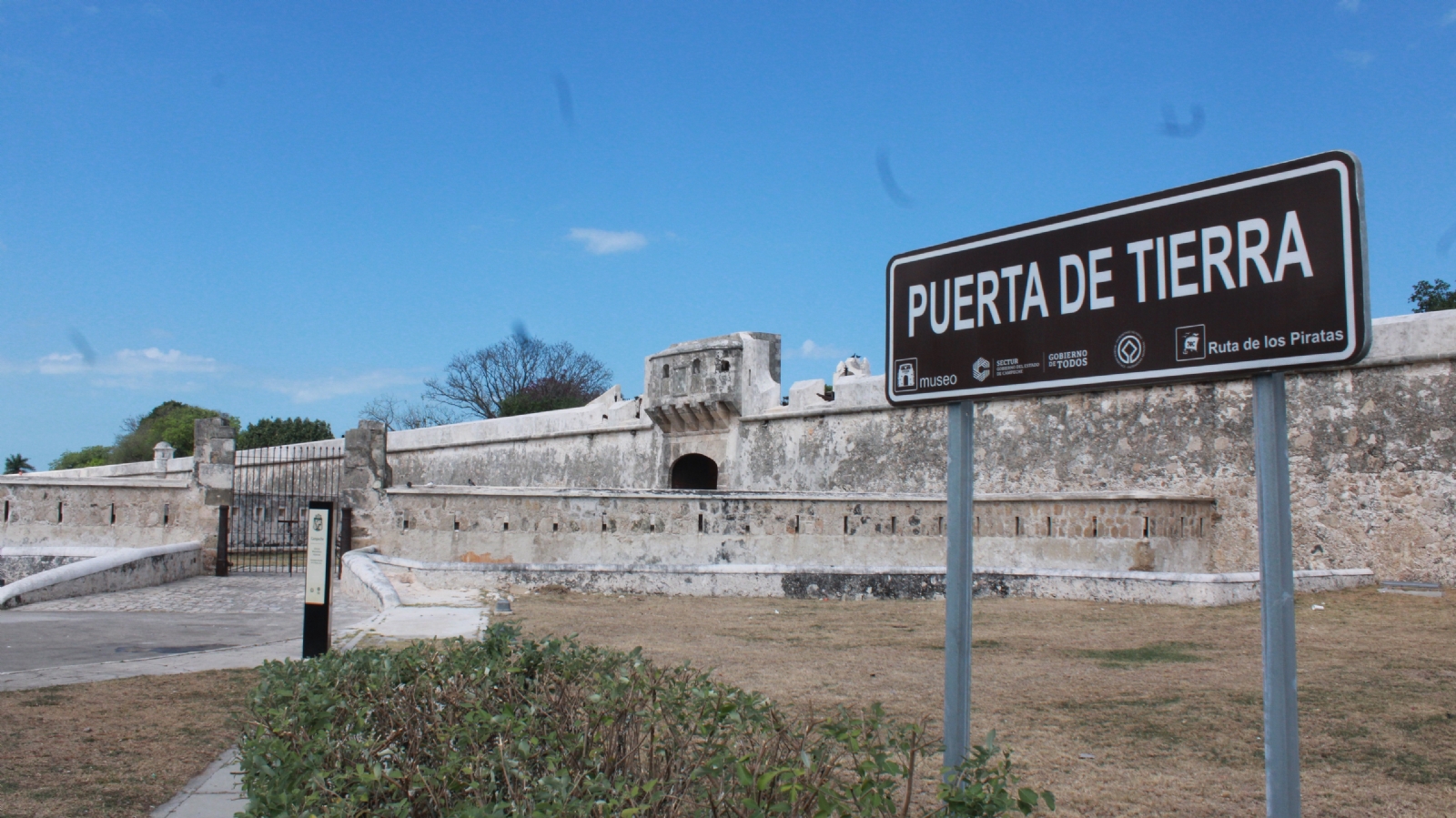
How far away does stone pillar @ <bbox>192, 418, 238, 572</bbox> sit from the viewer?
48.5 feet

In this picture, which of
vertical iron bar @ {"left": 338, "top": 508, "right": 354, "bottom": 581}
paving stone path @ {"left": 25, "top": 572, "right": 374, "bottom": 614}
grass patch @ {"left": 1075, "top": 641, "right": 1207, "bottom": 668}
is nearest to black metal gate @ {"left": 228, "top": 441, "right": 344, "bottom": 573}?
vertical iron bar @ {"left": 338, "top": 508, "right": 354, "bottom": 581}

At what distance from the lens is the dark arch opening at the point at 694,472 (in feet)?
69.9

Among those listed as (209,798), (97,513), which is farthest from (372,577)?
(209,798)

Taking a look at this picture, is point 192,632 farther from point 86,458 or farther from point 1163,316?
point 86,458

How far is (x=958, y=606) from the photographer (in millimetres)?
2492

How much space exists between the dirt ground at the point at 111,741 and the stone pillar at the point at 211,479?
398 inches

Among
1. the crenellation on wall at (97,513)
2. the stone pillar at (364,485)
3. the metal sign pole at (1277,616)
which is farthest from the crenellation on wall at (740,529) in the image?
the metal sign pole at (1277,616)

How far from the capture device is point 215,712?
4824 mm

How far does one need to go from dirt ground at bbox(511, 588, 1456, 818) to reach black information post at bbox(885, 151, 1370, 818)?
5.25 ft

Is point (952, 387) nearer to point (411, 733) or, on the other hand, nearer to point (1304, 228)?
point (1304, 228)

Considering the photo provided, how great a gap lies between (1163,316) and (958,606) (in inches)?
35.8

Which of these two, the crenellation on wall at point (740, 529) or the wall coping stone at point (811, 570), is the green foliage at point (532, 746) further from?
the crenellation on wall at point (740, 529)

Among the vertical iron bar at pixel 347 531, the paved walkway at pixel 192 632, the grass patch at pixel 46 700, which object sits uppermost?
the vertical iron bar at pixel 347 531

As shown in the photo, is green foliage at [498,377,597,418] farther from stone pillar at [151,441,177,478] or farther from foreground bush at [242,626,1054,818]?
foreground bush at [242,626,1054,818]
